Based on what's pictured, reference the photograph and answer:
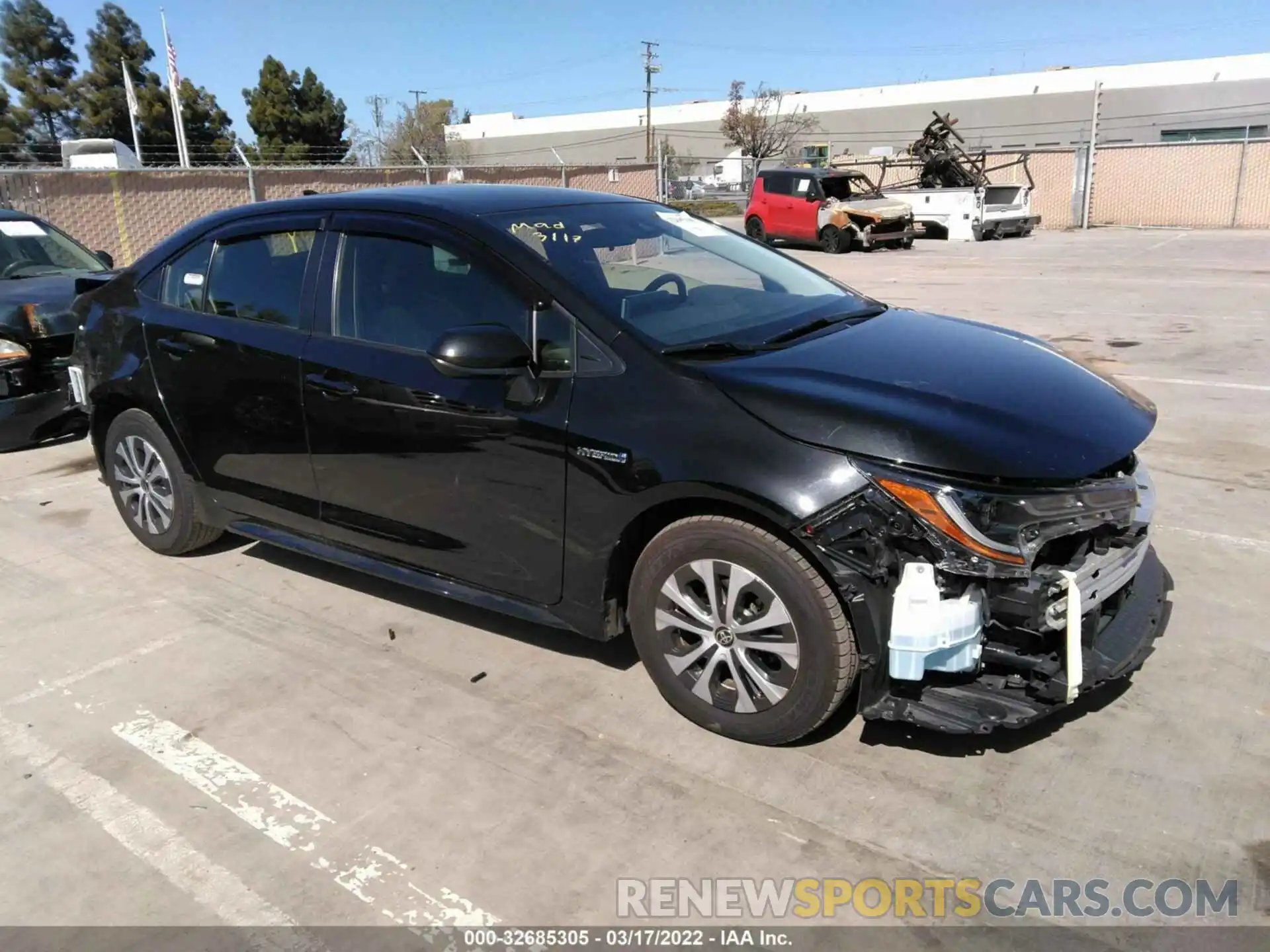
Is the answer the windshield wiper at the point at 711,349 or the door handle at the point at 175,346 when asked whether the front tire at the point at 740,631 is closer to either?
the windshield wiper at the point at 711,349

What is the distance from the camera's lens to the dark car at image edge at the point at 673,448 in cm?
271

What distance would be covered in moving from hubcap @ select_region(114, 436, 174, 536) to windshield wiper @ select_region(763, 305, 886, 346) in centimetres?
318

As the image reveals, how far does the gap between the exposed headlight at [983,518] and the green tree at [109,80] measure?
5173 cm

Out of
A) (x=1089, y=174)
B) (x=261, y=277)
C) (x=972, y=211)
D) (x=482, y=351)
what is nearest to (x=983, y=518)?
(x=482, y=351)

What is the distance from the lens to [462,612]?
166 inches

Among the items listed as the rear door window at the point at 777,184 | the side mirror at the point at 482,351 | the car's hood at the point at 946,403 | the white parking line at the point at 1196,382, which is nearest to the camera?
the car's hood at the point at 946,403

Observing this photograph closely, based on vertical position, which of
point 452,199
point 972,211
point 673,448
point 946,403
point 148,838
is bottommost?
point 148,838

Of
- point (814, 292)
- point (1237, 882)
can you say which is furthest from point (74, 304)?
point (1237, 882)

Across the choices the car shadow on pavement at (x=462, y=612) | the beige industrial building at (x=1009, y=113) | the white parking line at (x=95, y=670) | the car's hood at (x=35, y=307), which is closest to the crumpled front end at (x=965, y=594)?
the car shadow on pavement at (x=462, y=612)

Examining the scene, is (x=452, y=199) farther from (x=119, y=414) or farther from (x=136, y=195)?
(x=136, y=195)

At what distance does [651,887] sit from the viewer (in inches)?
100

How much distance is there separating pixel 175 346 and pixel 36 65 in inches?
2120

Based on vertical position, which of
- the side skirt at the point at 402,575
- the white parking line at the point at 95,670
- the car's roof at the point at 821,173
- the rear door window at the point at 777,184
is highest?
the car's roof at the point at 821,173

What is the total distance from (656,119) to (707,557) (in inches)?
3155
